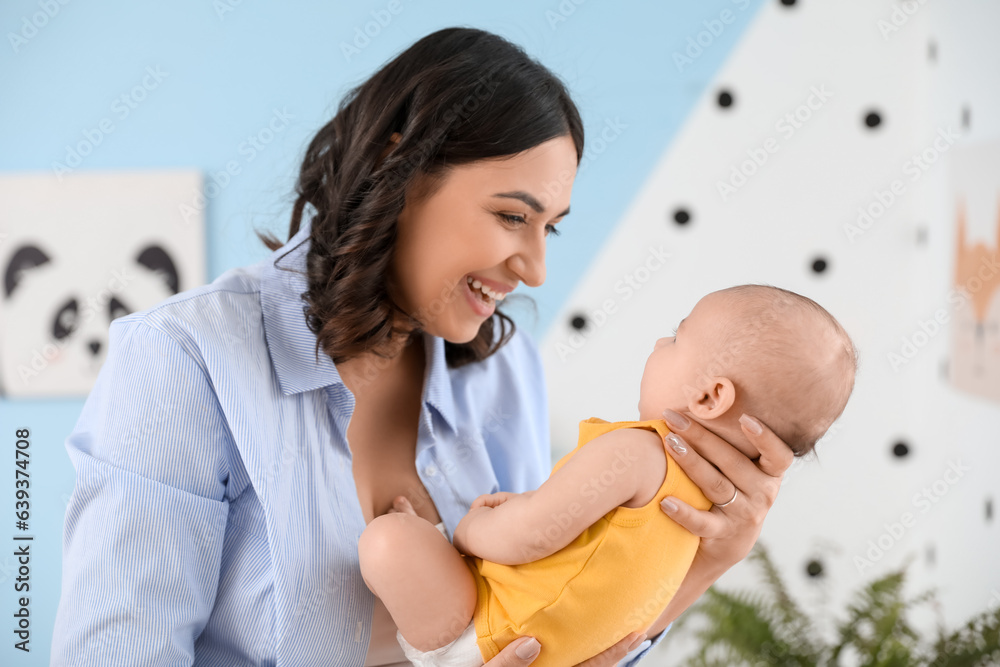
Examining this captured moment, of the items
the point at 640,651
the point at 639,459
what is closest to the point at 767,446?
the point at 639,459

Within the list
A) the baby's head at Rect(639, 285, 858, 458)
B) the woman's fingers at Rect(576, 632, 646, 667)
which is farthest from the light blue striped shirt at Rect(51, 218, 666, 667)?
the baby's head at Rect(639, 285, 858, 458)

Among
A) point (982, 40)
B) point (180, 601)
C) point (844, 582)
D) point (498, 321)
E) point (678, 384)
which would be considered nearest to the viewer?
point (180, 601)

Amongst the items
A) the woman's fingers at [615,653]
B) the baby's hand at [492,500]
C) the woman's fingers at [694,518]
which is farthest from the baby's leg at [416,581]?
the woman's fingers at [694,518]

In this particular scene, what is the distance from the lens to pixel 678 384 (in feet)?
3.64

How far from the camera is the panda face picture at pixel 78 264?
2729 millimetres

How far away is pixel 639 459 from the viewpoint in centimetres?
103

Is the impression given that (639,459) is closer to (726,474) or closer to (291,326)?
(726,474)

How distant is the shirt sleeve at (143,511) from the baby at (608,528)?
239 mm

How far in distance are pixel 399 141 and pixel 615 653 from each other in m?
0.90

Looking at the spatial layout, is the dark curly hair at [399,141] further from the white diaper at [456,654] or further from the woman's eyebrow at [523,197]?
the white diaper at [456,654]

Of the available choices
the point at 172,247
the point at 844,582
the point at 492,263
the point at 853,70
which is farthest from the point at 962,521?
the point at 172,247

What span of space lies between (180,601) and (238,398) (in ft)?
0.93

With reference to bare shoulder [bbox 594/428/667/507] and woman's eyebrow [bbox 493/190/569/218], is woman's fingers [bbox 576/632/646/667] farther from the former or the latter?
woman's eyebrow [bbox 493/190/569/218]

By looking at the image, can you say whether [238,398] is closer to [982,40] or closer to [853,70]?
[853,70]
